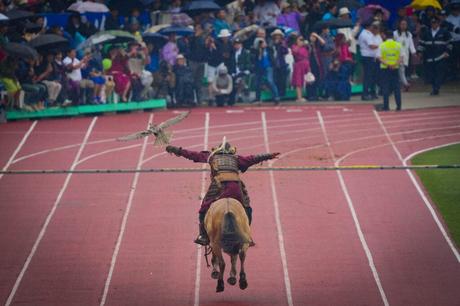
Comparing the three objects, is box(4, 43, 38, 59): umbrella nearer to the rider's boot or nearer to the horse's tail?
the rider's boot

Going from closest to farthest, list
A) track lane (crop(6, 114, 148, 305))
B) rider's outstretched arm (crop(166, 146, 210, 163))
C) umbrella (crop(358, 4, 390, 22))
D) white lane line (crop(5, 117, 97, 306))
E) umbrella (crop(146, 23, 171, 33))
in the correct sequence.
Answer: rider's outstretched arm (crop(166, 146, 210, 163)), track lane (crop(6, 114, 148, 305)), white lane line (crop(5, 117, 97, 306)), umbrella (crop(146, 23, 171, 33)), umbrella (crop(358, 4, 390, 22))

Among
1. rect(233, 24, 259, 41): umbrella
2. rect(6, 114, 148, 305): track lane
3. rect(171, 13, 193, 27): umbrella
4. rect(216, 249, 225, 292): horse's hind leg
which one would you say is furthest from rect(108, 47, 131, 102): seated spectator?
rect(216, 249, 225, 292): horse's hind leg

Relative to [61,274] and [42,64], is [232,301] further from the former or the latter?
[42,64]

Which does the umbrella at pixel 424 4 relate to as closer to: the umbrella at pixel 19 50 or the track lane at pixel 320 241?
the track lane at pixel 320 241

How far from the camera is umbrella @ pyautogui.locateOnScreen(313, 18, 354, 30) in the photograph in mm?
34312

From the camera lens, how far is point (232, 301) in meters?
19.4

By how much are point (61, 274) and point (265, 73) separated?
13.7 metres

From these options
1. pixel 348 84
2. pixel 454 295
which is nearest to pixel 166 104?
pixel 348 84

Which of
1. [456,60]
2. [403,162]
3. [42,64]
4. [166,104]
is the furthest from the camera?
[456,60]

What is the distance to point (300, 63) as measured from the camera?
1332 inches

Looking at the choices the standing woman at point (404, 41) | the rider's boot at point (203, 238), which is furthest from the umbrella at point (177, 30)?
the rider's boot at point (203, 238)

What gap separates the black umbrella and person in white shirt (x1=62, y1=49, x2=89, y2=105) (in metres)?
0.44

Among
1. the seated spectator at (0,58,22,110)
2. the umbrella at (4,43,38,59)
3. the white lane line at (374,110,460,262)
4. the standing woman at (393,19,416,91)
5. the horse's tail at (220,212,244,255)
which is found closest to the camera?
the horse's tail at (220,212,244,255)

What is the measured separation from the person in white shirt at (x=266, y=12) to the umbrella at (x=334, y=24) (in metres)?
1.27
